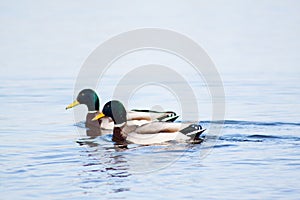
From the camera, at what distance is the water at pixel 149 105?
9211 millimetres

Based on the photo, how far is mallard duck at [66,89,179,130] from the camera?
1372 centimetres

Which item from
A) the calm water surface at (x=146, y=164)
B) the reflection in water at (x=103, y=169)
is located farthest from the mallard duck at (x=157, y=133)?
the reflection in water at (x=103, y=169)

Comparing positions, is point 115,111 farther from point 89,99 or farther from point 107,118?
point 89,99

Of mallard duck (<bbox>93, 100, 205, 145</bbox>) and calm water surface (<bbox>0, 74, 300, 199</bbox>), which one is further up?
mallard duck (<bbox>93, 100, 205, 145</bbox>)

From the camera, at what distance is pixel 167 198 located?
8.59 m

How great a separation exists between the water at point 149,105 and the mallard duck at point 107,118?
14.2 inches

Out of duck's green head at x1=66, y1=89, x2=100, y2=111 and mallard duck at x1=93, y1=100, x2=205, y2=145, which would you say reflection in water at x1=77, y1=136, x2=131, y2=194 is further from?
duck's green head at x1=66, y1=89, x2=100, y2=111

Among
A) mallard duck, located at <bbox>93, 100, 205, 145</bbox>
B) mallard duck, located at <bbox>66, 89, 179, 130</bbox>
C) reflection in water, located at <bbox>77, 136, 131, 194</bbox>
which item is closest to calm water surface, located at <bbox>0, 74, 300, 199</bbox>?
reflection in water, located at <bbox>77, 136, 131, 194</bbox>

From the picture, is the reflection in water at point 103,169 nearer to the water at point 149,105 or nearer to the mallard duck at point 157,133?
the water at point 149,105

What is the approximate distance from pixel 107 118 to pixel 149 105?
136cm

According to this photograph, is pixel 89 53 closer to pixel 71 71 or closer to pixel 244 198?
pixel 71 71

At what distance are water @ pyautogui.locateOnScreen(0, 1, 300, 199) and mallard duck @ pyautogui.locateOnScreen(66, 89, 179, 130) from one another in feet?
1.18

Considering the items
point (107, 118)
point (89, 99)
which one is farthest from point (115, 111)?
point (89, 99)

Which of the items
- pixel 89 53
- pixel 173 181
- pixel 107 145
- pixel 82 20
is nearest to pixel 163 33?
pixel 89 53
